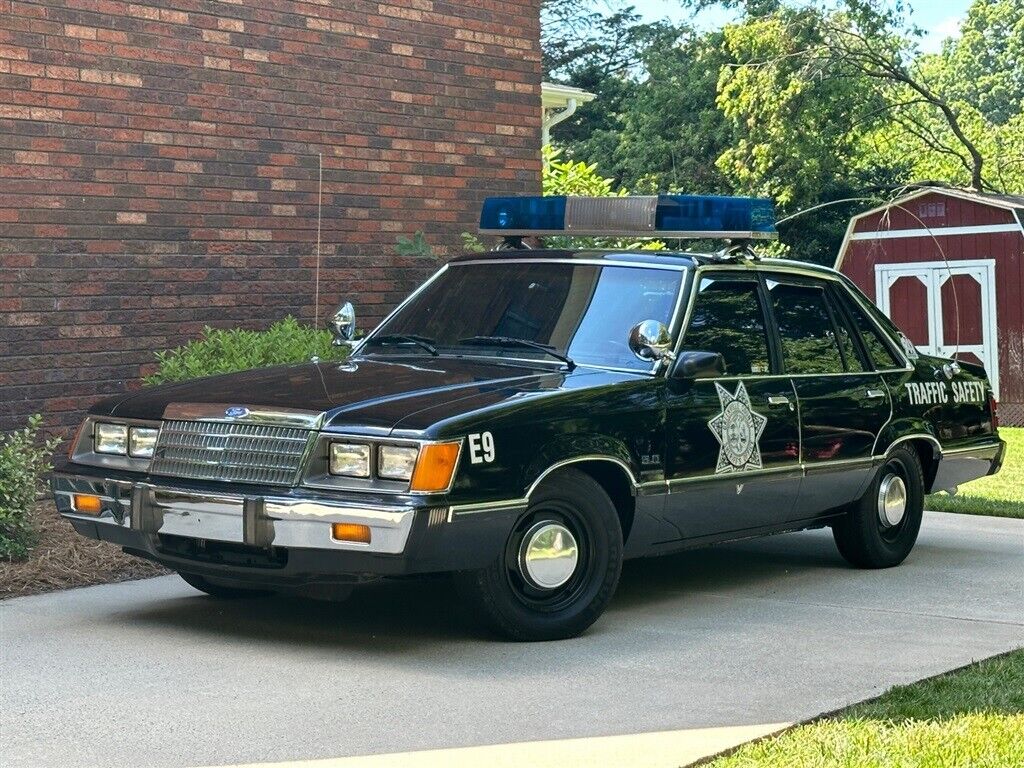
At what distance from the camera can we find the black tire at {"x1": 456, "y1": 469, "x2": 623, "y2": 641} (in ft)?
20.2

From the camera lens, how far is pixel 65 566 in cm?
777

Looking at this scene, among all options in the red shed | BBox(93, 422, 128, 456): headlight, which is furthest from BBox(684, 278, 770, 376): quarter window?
the red shed

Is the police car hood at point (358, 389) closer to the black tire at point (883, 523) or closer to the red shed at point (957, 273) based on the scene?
the black tire at point (883, 523)

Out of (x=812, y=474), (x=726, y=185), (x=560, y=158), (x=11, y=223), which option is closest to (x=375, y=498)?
(x=812, y=474)

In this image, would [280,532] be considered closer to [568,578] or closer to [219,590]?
[568,578]

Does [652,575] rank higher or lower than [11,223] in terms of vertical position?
lower

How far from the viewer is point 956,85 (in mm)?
89375

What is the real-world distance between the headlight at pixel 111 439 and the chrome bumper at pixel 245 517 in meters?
0.18

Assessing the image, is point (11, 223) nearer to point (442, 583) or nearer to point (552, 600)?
point (442, 583)

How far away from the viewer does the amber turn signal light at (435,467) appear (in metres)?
5.77

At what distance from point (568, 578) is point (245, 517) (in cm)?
137

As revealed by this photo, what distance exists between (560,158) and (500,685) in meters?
38.2

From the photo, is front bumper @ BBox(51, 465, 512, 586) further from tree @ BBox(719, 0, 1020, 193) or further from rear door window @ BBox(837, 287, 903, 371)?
tree @ BBox(719, 0, 1020, 193)

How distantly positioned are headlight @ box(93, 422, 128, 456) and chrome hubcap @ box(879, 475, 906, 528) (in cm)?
403
